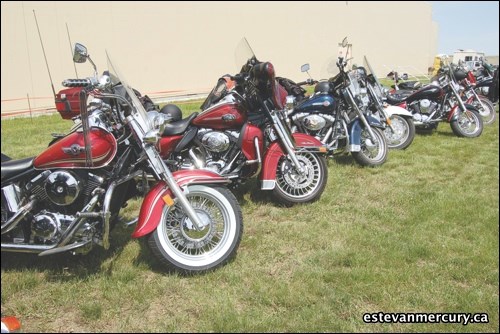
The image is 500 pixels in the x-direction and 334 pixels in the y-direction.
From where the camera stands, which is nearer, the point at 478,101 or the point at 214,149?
the point at 214,149

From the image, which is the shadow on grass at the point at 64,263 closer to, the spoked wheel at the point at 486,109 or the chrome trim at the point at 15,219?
the chrome trim at the point at 15,219

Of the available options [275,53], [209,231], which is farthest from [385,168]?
[275,53]

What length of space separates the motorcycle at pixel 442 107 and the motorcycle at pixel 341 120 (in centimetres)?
249

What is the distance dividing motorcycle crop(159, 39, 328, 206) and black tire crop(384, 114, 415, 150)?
9.65 ft

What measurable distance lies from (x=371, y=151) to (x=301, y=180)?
75.7 inches

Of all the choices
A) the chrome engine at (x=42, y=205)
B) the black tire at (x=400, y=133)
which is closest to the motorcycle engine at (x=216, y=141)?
the chrome engine at (x=42, y=205)

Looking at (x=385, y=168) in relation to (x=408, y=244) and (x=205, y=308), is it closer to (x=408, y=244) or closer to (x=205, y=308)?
(x=408, y=244)

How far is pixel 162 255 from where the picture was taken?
9.39 ft

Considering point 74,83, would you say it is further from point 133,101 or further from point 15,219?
point 15,219

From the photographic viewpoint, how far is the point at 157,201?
9.38 ft

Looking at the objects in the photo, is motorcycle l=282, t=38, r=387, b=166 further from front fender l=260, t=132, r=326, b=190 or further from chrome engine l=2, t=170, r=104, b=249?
chrome engine l=2, t=170, r=104, b=249

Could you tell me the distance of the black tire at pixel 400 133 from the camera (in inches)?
269

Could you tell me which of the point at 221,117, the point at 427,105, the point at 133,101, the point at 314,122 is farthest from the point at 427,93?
the point at 133,101

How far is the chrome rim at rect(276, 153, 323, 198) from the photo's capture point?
4336 millimetres
